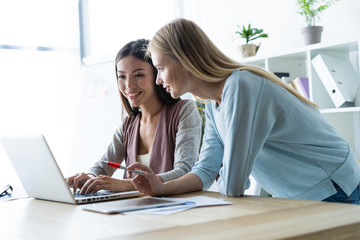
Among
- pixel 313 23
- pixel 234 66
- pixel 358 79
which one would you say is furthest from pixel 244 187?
pixel 313 23

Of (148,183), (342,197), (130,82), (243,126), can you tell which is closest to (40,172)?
(148,183)

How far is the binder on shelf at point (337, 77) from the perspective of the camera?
2.62 m

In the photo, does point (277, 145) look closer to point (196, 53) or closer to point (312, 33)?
point (196, 53)

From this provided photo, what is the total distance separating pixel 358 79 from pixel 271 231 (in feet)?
7.07

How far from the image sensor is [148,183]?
135cm

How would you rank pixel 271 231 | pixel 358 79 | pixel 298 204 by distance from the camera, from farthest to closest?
1. pixel 358 79
2. pixel 298 204
3. pixel 271 231

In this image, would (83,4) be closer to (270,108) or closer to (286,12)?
(286,12)

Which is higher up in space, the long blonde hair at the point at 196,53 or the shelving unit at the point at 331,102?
the long blonde hair at the point at 196,53

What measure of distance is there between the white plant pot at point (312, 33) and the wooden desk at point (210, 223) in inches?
75.5

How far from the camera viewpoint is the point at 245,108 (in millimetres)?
1213

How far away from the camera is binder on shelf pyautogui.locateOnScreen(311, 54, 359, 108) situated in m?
2.62

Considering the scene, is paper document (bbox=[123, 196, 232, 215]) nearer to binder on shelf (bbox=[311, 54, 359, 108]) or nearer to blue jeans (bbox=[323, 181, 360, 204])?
blue jeans (bbox=[323, 181, 360, 204])

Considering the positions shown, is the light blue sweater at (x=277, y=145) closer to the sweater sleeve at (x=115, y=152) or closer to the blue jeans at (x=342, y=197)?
the blue jeans at (x=342, y=197)

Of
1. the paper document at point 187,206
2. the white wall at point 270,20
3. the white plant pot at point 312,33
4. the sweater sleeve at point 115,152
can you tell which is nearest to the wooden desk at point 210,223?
the paper document at point 187,206
